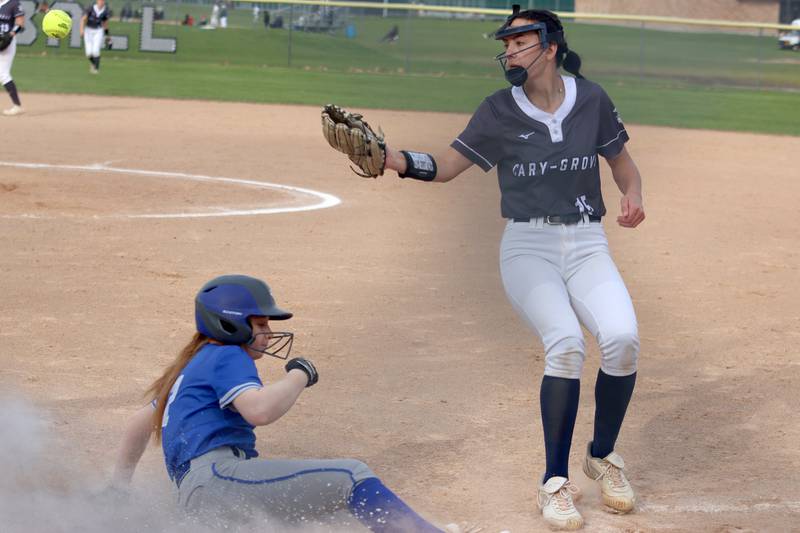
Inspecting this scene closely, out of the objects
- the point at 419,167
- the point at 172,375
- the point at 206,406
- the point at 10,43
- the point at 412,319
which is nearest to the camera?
the point at 206,406

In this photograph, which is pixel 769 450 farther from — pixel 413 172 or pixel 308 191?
pixel 308 191

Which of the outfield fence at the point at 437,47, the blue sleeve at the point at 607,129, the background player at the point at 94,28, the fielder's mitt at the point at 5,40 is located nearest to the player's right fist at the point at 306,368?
the blue sleeve at the point at 607,129

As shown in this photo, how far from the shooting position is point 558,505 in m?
4.47

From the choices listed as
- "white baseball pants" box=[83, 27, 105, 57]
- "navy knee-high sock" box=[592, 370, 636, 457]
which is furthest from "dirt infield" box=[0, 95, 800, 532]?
"white baseball pants" box=[83, 27, 105, 57]

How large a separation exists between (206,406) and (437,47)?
33986 mm

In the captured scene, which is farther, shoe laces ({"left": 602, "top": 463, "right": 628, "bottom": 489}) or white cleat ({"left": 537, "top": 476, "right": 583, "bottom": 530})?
shoe laces ({"left": 602, "top": 463, "right": 628, "bottom": 489})

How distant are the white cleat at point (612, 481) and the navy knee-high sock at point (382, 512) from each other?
117 centimetres

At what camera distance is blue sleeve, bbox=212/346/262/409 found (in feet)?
12.4

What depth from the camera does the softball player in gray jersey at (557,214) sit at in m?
4.58

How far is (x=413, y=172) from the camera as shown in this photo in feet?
16.2

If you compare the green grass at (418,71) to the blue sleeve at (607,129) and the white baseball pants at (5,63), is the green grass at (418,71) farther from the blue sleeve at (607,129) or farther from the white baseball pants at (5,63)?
the blue sleeve at (607,129)

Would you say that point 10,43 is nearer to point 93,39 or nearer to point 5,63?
point 5,63

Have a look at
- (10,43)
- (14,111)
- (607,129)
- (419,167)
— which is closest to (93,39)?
(10,43)

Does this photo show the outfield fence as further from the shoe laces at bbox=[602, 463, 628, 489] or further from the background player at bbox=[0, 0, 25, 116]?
the shoe laces at bbox=[602, 463, 628, 489]
